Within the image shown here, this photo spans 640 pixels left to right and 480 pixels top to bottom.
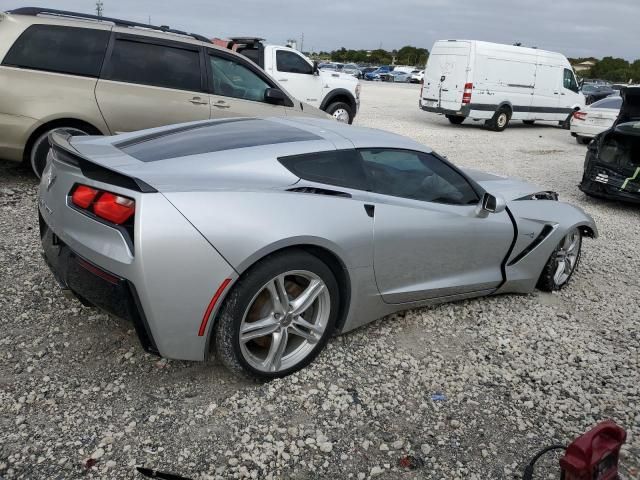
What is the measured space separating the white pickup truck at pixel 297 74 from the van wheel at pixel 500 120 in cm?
666

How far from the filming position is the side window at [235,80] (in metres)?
6.90

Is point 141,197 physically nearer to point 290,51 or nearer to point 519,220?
point 519,220

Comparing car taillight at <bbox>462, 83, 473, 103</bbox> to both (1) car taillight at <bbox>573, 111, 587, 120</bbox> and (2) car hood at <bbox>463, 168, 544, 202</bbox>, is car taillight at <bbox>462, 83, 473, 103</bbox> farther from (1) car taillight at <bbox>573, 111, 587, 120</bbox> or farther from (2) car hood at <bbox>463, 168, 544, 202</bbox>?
(2) car hood at <bbox>463, 168, 544, 202</bbox>

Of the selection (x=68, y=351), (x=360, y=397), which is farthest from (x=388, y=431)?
(x=68, y=351)

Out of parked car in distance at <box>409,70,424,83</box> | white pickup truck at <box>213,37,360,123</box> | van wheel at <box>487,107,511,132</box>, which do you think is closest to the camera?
white pickup truck at <box>213,37,360,123</box>

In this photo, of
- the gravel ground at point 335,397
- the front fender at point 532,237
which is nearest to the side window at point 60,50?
the gravel ground at point 335,397

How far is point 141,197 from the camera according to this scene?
8.16 feet

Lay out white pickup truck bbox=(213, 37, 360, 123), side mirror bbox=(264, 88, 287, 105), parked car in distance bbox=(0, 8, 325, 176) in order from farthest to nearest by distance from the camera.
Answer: white pickup truck bbox=(213, 37, 360, 123) < side mirror bbox=(264, 88, 287, 105) < parked car in distance bbox=(0, 8, 325, 176)

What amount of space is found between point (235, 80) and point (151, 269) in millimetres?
5128

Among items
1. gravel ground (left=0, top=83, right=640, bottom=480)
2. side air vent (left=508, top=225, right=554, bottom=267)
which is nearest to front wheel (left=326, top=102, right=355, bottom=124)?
side air vent (left=508, top=225, right=554, bottom=267)

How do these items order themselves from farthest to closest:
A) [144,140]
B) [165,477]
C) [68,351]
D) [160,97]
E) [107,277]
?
[160,97], [144,140], [68,351], [107,277], [165,477]

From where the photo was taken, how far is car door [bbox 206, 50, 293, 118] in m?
6.85

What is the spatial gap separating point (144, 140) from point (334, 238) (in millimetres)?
1383

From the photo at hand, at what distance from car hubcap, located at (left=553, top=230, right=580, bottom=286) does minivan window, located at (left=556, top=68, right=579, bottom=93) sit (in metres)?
16.0
